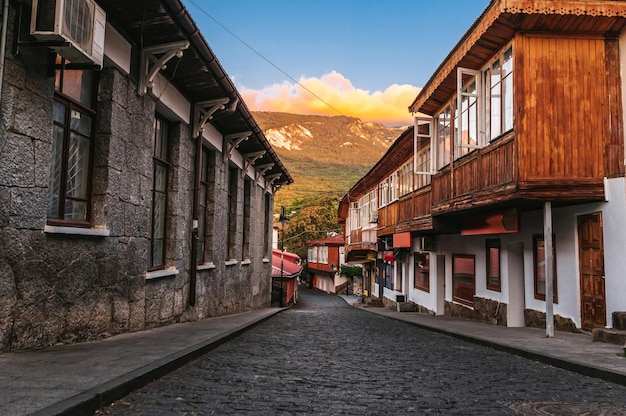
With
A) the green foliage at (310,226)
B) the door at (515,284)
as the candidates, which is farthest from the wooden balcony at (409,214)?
the green foliage at (310,226)

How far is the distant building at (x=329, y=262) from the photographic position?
59.5 m

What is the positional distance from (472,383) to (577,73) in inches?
259

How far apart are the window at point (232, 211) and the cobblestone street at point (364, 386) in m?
7.25

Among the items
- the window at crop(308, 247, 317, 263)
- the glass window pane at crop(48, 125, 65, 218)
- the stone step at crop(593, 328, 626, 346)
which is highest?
the glass window pane at crop(48, 125, 65, 218)

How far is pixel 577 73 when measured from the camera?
31.9 feet

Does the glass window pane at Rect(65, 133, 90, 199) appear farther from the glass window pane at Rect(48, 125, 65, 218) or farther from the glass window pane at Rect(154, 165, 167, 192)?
the glass window pane at Rect(154, 165, 167, 192)

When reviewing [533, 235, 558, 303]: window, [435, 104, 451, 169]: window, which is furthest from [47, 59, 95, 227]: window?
[435, 104, 451, 169]: window

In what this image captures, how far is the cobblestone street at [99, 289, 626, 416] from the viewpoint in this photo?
449 centimetres

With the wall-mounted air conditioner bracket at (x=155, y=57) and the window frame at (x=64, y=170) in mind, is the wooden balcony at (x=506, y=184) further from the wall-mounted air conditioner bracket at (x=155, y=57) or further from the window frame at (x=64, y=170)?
the window frame at (x=64, y=170)

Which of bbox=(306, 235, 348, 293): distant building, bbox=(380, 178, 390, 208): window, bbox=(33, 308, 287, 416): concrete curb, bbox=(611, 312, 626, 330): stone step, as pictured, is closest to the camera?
bbox=(33, 308, 287, 416): concrete curb

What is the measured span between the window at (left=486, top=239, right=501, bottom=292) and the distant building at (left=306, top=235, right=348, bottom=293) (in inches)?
1690

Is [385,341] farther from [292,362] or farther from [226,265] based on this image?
[226,265]

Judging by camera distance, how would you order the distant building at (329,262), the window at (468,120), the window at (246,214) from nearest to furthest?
the window at (468,120) → the window at (246,214) → the distant building at (329,262)

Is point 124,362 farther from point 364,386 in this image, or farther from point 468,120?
point 468,120
